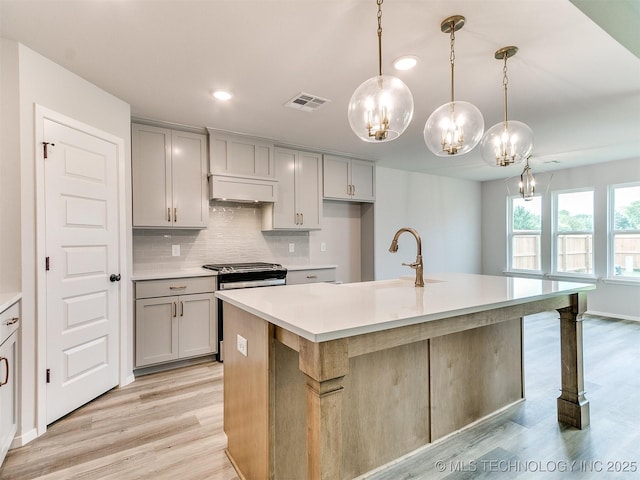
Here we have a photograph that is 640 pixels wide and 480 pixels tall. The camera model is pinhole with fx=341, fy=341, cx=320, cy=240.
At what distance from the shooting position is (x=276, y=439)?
153 cm

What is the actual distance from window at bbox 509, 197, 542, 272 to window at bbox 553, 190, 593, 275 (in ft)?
1.03

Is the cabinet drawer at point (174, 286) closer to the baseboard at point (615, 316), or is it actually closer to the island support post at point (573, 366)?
the island support post at point (573, 366)

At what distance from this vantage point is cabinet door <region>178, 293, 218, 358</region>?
10.8ft

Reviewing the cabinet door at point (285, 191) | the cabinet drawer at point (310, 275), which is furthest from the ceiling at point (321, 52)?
the cabinet drawer at point (310, 275)

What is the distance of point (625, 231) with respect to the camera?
16.8 ft

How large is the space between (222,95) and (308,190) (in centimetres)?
185

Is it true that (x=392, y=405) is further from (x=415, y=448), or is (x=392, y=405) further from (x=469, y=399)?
(x=469, y=399)

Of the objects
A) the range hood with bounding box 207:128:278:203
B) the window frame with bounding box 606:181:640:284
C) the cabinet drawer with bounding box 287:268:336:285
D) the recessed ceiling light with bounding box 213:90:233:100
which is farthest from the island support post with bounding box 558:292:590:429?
the window frame with bounding box 606:181:640:284

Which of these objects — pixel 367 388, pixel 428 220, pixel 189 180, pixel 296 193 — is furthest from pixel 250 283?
pixel 428 220

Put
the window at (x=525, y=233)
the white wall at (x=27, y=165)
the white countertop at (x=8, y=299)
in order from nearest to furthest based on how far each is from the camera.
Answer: the white countertop at (x=8, y=299) → the white wall at (x=27, y=165) → the window at (x=525, y=233)

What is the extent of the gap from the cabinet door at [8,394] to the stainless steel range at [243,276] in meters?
1.58

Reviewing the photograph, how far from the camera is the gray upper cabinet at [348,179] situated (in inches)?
180

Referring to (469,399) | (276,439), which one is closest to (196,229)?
(276,439)

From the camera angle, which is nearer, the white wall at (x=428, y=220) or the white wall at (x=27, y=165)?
the white wall at (x=27, y=165)
